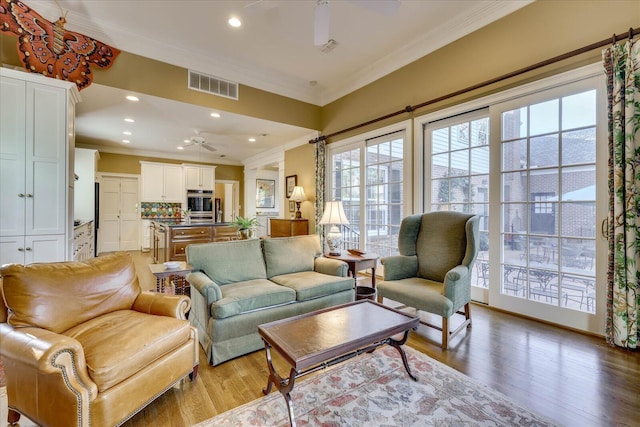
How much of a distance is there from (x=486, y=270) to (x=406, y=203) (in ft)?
4.43

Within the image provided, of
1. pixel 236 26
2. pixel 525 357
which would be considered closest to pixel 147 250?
pixel 236 26

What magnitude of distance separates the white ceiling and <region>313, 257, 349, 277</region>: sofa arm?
8.11ft

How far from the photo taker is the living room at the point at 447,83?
2.22 meters

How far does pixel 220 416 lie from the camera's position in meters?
1.53

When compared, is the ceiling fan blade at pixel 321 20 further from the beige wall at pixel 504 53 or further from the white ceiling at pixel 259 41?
the beige wall at pixel 504 53

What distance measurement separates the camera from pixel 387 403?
5.34ft

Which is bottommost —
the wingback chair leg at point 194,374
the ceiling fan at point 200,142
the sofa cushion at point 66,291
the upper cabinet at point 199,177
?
the wingback chair leg at point 194,374

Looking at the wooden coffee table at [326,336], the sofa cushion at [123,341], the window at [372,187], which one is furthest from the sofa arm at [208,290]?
the window at [372,187]

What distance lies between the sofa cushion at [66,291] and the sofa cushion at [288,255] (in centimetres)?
125

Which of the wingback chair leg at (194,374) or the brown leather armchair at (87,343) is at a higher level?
the brown leather armchair at (87,343)

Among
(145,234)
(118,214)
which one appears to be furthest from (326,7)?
(118,214)

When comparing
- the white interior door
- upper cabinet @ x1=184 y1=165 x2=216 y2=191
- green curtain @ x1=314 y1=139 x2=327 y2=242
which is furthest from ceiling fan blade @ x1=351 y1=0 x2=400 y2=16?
the white interior door

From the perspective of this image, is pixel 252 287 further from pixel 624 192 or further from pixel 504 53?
pixel 504 53

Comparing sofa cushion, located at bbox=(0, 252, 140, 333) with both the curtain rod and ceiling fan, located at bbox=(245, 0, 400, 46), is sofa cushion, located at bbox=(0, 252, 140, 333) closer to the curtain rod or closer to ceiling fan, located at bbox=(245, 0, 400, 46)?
ceiling fan, located at bbox=(245, 0, 400, 46)
